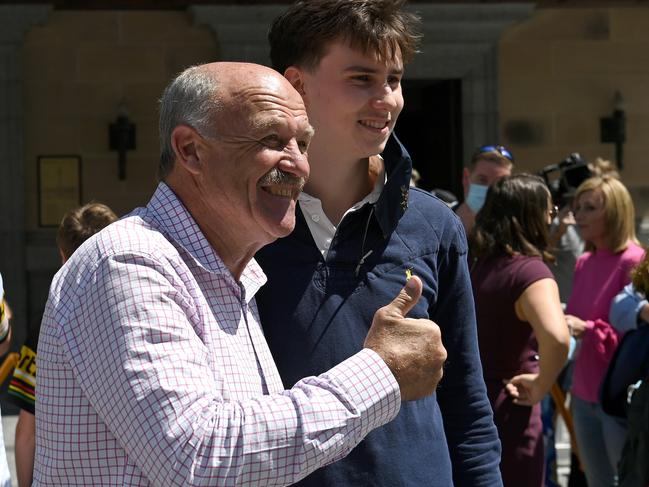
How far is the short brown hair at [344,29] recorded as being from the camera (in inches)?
90.1

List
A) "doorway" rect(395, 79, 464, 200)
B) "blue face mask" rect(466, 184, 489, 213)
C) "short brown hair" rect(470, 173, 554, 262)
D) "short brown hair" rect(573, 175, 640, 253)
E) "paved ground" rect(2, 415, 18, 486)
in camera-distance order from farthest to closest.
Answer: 1. "doorway" rect(395, 79, 464, 200)
2. "paved ground" rect(2, 415, 18, 486)
3. "blue face mask" rect(466, 184, 489, 213)
4. "short brown hair" rect(573, 175, 640, 253)
5. "short brown hair" rect(470, 173, 554, 262)

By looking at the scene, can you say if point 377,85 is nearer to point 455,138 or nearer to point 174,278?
point 174,278

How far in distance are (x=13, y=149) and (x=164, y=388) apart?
338 inches

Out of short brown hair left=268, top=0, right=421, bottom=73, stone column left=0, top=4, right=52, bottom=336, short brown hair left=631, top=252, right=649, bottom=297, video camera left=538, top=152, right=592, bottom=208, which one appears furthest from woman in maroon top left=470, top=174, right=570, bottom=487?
stone column left=0, top=4, right=52, bottom=336

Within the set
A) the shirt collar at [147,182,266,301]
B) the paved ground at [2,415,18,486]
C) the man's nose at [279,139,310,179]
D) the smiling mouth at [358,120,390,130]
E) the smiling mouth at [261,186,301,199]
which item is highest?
the smiling mouth at [358,120,390,130]

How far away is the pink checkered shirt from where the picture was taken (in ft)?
4.86

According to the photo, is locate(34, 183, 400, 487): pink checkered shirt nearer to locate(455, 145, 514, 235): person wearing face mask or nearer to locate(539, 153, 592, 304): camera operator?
locate(455, 145, 514, 235): person wearing face mask

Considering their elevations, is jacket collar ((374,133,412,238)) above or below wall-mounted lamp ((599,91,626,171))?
below

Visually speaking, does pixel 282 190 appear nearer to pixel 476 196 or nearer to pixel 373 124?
pixel 373 124

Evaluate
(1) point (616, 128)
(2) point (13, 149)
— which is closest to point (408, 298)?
(2) point (13, 149)

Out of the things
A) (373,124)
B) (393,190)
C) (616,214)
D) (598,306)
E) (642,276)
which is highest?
(373,124)

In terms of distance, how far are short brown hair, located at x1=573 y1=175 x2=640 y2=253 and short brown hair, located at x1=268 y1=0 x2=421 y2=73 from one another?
3.55m

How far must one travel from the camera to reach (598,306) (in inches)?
220

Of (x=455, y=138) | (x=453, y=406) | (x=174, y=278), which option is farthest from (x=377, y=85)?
(x=455, y=138)
